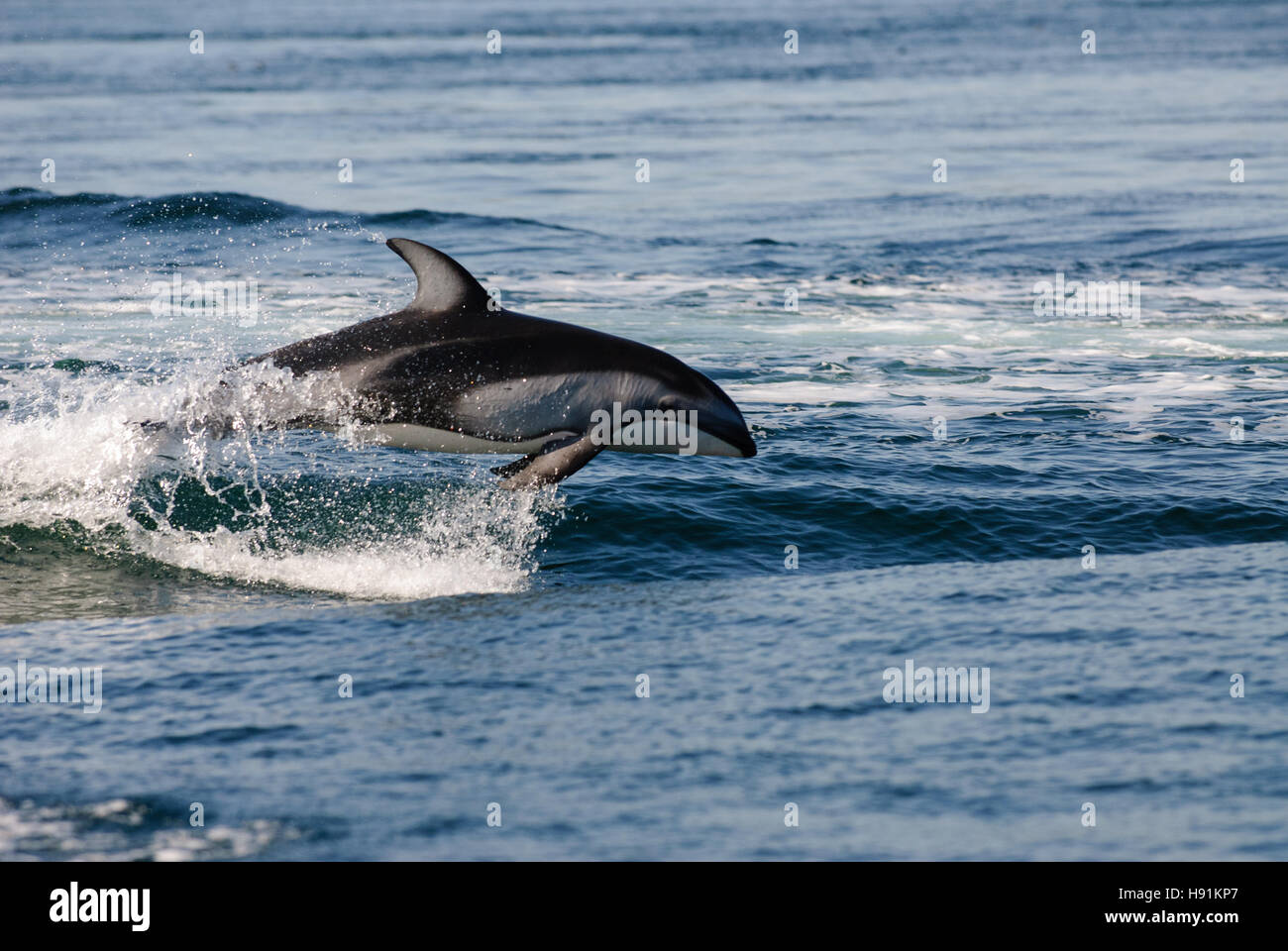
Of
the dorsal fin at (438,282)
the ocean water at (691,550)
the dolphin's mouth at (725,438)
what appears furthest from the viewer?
the dolphin's mouth at (725,438)

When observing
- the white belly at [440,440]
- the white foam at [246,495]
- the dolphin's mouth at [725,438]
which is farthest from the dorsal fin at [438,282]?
the dolphin's mouth at [725,438]

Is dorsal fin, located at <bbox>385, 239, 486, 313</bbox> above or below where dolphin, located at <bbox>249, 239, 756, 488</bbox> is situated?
above

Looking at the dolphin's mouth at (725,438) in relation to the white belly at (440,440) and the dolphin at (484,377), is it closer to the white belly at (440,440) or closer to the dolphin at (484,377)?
the dolphin at (484,377)

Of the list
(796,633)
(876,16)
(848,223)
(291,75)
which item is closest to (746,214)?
(848,223)

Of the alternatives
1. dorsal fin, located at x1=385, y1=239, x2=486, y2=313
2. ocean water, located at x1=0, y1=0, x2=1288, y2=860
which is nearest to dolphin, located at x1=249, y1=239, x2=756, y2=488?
dorsal fin, located at x1=385, y1=239, x2=486, y2=313

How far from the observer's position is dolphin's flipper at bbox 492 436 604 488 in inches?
392

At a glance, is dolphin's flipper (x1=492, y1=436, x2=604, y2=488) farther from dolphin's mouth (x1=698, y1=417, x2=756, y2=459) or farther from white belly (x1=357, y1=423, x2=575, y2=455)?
dolphin's mouth (x1=698, y1=417, x2=756, y2=459)

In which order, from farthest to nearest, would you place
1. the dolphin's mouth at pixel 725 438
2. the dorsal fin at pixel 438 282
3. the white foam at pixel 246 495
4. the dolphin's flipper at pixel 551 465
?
the dolphin's mouth at pixel 725 438 → the white foam at pixel 246 495 → the dorsal fin at pixel 438 282 → the dolphin's flipper at pixel 551 465

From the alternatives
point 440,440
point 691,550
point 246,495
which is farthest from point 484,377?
point 246,495

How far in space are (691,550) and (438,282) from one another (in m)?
2.78

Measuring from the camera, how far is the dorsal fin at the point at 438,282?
1016cm

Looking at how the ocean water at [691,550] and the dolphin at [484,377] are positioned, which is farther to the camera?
the dolphin at [484,377]

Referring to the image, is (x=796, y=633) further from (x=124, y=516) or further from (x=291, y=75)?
(x=291, y=75)
